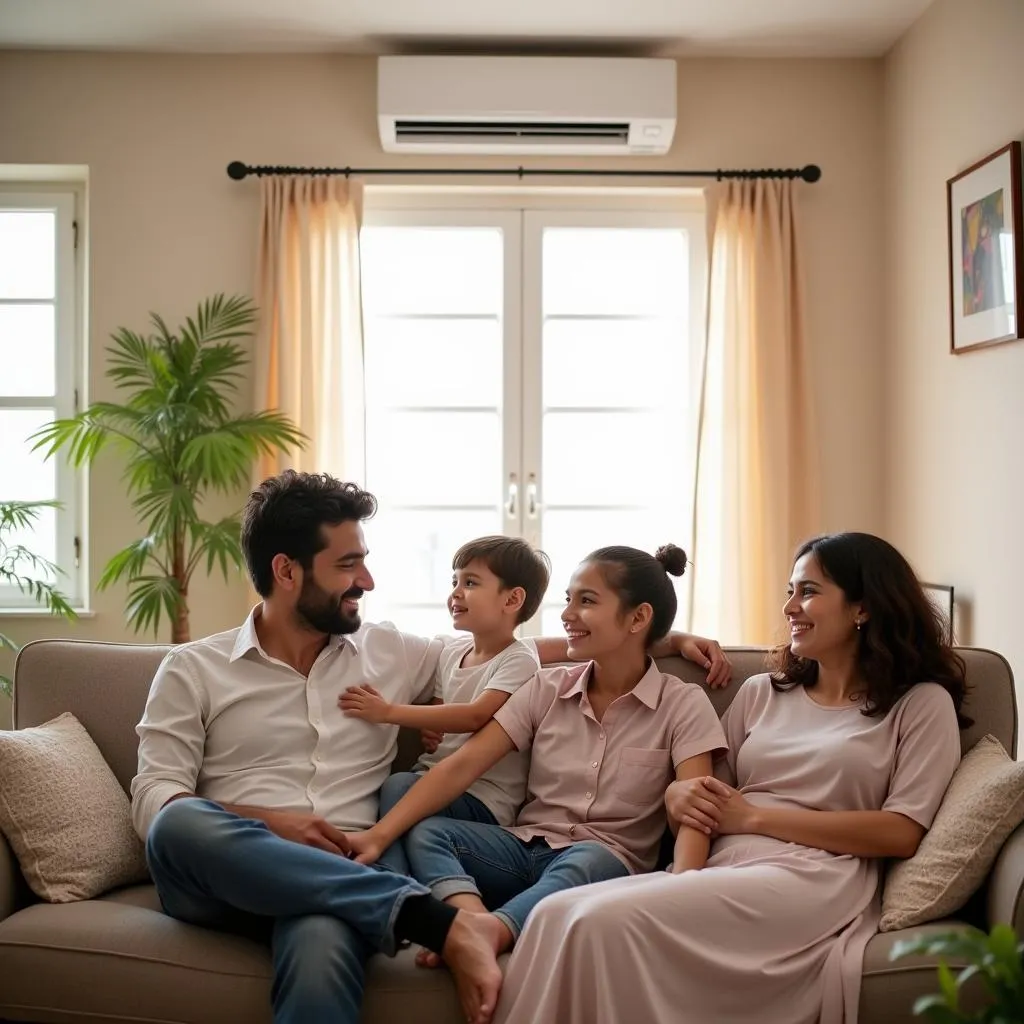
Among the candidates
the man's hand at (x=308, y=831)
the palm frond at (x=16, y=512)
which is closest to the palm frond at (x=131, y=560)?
the palm frond at (x=16, y=512)

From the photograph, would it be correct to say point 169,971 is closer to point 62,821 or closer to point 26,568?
point 62,821

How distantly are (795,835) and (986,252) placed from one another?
7.56ft

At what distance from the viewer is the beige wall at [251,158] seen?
455 cm

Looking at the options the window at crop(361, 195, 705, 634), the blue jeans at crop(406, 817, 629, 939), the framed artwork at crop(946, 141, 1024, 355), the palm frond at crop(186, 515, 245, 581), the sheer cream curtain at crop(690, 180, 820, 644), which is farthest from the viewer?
the window at crop(361, 195, 705, 634)

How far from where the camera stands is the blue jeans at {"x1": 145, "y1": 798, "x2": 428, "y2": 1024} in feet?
5.96

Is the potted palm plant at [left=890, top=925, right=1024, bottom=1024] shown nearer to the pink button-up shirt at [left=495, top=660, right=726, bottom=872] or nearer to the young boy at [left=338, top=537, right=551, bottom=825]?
the pink button-up shirt at [left=495, top=660, right=726, bottom=872]

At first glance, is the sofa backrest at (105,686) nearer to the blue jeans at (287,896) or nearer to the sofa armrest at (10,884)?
the sofa armrest at (10,884)

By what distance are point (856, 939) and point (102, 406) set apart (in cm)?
307

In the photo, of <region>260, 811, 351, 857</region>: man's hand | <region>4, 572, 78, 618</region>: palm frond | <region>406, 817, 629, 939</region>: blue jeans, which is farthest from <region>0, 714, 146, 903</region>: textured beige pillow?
<region>4, 572, 78, 618</region>: palm frond

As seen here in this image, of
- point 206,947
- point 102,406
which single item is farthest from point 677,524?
point 206,947

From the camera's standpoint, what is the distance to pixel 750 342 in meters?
4.55

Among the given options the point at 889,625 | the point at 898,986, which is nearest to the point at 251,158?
the point at 889,625

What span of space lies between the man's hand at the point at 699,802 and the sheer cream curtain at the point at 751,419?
7.75 feet

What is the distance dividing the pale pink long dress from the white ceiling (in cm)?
296
